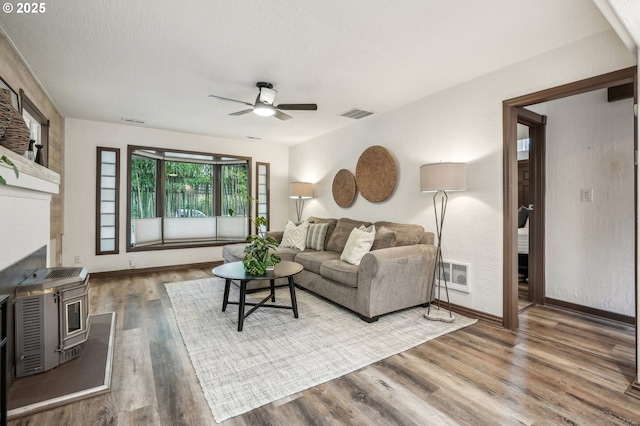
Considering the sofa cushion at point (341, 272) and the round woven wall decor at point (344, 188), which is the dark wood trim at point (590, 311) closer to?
the sofa cushion at point (341, 272)

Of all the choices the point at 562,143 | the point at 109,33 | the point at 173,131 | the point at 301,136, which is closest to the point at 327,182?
the point at 301,136

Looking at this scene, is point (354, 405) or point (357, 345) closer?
point (354, 405)

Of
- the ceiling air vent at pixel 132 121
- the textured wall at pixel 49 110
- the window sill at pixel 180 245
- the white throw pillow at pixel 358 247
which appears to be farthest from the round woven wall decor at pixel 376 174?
the textured wall at pixel 49 110

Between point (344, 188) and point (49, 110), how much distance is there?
4.10 meters

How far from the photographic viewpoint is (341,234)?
14.4 ft

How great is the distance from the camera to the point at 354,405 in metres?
1.77

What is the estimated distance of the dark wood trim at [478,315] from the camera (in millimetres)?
2971

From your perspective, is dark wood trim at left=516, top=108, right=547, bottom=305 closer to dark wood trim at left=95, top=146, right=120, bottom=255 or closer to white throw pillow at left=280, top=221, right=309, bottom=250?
white throw pillow at left=280, top=221, right=309, bottom=250

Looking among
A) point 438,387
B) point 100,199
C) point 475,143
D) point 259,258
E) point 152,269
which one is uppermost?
point 475,143

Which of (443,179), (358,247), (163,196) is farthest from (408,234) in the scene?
(163,196)

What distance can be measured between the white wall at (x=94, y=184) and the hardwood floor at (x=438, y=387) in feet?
8.83

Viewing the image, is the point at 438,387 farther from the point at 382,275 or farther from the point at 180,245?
the point at 180,245

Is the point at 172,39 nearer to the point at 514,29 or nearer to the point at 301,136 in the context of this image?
the point at 514,29

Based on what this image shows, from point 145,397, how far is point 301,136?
15.7ft
